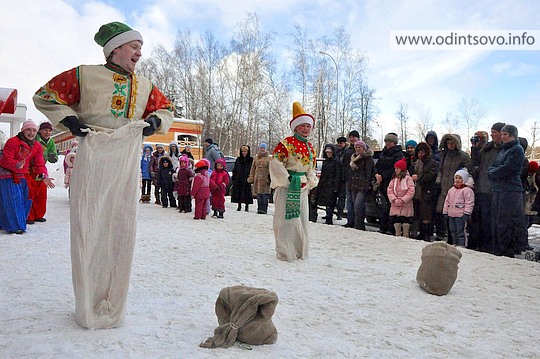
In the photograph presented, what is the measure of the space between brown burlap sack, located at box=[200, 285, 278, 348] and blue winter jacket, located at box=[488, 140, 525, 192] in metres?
5.04

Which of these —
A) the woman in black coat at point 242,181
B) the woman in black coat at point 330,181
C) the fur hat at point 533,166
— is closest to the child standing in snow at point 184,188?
the woman in black coat at point 242,181

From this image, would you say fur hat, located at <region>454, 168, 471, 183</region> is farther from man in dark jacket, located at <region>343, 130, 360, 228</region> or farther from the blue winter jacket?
man in dark jacket, located at <region>343, 130, 360, 228</region>

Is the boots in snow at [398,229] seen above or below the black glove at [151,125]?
Answer: below

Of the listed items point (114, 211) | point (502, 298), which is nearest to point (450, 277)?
point (502, 298)

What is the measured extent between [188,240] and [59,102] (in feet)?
13.8

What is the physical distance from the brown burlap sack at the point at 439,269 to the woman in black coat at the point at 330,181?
5.20 m

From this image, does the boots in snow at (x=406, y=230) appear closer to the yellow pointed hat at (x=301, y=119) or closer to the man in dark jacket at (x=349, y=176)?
the man in dark jacket at (x=349, y=176)

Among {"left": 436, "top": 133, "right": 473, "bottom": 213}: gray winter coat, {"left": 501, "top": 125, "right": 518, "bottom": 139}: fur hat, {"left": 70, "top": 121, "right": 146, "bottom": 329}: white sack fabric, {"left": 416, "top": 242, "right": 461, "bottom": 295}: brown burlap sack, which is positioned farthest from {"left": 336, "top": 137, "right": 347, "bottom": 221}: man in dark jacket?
{"left": 70, "top": 121, "right": 146, "bottom": 329}: white sack fabric

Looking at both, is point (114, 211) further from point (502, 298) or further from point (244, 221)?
point (244, 221)

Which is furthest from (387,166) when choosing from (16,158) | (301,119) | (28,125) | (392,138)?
(16,158)

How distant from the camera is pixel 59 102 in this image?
3170mm

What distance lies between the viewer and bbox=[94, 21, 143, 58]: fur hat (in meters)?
3.32

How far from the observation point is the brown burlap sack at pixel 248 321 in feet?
9.89

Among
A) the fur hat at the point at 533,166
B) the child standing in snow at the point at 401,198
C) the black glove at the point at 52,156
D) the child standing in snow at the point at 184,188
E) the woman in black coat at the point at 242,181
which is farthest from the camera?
the woman in black coat at the point at 242,181
